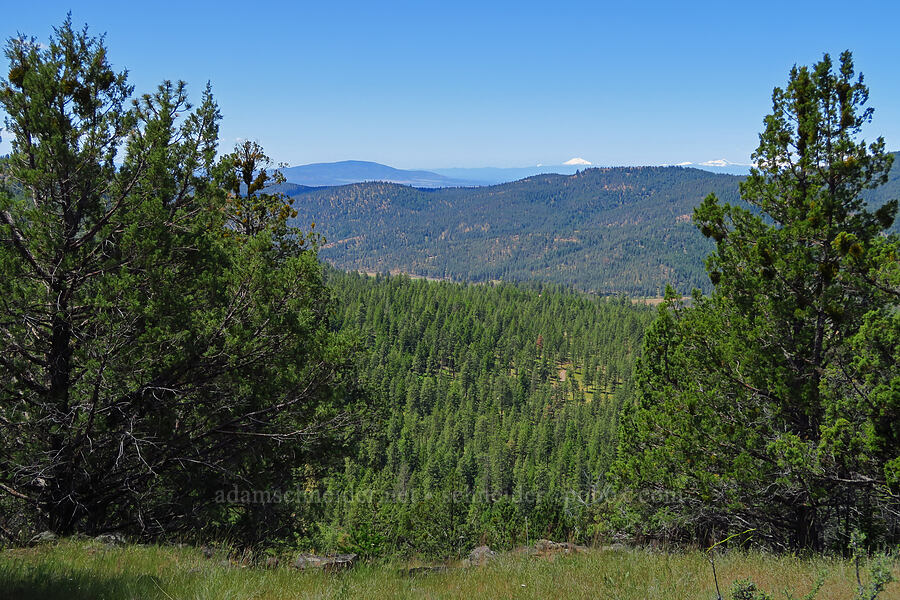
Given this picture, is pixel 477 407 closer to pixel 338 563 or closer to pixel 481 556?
pixel 481 556

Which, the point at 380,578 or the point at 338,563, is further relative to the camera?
the point at 338,563

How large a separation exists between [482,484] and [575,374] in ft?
280

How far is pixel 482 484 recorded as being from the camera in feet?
238

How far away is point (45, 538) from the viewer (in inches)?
284

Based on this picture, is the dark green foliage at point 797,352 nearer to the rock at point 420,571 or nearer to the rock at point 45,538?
the rock at point 420,571

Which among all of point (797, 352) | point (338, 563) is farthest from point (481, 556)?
point (797, 352)

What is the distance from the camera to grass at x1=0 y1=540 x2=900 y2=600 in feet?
16.9

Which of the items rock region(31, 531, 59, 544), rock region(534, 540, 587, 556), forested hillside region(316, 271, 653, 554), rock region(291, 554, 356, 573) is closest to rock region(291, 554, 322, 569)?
rock region(291, 554, 356, 573)

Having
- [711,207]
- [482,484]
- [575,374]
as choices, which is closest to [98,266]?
[711,207]

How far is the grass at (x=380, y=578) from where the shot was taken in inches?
203

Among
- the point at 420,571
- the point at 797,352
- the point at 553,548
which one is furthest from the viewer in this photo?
the point at 797,352

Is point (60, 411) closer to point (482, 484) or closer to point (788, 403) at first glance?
point (788, 403)

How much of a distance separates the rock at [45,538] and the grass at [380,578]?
44 cm

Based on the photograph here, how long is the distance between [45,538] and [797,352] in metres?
13.3
